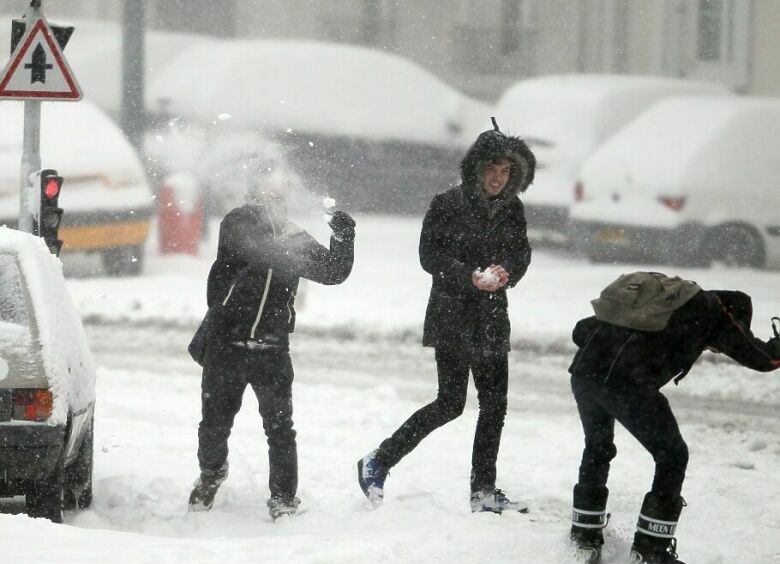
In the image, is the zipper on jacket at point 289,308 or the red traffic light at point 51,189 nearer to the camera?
the zipper on jacket at point 289,308

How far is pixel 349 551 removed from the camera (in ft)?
16.7

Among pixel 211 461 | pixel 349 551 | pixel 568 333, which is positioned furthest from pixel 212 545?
pixel 568 333

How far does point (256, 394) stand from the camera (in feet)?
20.2

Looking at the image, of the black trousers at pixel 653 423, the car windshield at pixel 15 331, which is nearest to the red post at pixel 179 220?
the car windshield at pixel 15 331

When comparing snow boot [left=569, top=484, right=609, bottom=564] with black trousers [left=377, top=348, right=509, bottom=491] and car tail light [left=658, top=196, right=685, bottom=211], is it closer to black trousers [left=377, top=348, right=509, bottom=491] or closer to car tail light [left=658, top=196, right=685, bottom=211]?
black trousers [left=377, top=348, right=509, bottom=491]

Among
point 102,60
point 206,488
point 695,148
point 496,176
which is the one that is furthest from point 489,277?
point 102,60

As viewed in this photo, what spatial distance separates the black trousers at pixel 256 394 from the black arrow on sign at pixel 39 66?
11.0 feet

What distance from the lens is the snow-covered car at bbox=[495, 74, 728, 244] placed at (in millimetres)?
17531

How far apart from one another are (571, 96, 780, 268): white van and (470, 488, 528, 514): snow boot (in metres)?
9.30

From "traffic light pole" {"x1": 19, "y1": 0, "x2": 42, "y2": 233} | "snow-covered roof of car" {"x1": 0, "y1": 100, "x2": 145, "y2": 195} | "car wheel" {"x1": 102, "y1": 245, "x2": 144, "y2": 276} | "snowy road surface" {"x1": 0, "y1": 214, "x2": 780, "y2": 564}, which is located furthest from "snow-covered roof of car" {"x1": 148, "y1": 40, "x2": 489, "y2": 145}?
"traffic light pole" {"x1": 19, "y1": 0, "x2": 42, "y2": 233}

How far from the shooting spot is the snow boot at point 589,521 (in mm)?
5406

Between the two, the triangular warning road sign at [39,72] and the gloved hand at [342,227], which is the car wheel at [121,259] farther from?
the gloved hand at [342,227]

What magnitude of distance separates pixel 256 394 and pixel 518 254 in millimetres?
1304

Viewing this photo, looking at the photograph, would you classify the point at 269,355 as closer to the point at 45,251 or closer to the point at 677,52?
the point at 45,251
